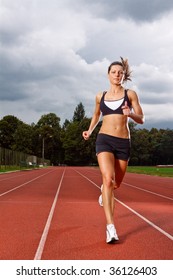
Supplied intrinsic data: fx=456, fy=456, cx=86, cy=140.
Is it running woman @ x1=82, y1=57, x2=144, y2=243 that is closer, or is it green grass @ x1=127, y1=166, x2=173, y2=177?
running woman @ x1=82, y1=57, x2=144, y2=243

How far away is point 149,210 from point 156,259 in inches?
207

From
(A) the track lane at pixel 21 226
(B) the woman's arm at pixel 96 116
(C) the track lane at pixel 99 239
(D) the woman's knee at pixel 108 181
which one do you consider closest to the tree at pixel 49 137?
(A) the track lane at pixel 21 226

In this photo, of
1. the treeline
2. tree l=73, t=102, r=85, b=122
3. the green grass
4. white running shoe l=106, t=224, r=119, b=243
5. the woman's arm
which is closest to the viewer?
white running shoe l=106, t=224, r=119, b=243

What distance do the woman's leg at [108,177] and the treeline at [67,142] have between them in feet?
332

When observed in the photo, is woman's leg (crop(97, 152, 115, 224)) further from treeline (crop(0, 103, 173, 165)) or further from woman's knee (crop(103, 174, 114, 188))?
treeline (crop(0, 103, 173, 165))

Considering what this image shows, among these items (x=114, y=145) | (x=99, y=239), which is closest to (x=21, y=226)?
(x=99, y=239)

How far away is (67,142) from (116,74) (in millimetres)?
114578

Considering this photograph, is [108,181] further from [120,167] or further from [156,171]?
[156,171]

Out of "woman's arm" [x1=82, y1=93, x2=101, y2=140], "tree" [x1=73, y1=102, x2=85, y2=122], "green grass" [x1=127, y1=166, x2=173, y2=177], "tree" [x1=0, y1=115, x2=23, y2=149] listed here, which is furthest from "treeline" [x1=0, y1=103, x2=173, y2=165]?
"woman's arm" [x1=82, y1=93, x2=101, y2=140]

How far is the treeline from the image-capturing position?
Answer: 113 meters

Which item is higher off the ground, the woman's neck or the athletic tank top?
the woman's neck

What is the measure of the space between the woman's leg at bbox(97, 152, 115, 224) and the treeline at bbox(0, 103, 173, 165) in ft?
332

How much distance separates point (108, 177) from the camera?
561cm
